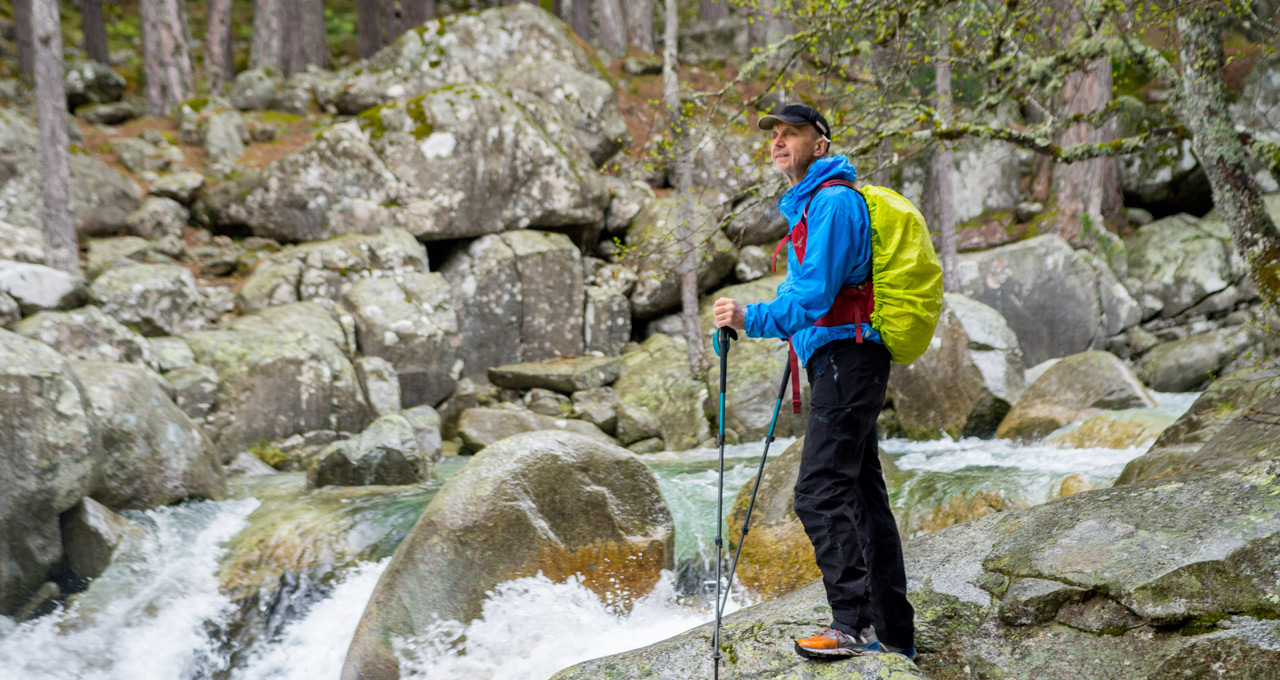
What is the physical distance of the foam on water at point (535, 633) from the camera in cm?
523

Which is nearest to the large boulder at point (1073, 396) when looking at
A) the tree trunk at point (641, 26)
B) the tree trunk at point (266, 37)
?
the tree trunk at point (641, 26)

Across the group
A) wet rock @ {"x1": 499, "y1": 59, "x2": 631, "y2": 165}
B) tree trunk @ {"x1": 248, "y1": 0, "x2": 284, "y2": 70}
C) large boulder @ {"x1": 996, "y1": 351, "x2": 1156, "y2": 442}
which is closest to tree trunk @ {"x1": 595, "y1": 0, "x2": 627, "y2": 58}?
wet rock @ {"x1": 499, "y1": 59, "x2": 631, "y2": 165}

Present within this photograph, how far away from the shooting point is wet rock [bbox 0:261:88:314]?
367 inches

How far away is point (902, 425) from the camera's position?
1129cm

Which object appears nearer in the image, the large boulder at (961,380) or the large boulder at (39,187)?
the large boulder at (961,380)

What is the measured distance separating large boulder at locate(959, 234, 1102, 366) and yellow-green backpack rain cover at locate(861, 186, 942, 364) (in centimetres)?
1265

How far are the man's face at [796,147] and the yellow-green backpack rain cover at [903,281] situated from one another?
0.38 metres

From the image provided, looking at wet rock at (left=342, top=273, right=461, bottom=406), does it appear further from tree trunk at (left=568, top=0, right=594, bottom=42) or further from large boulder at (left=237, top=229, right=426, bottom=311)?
tree trunk at (left=568, top=0, right=594, bottom=42)

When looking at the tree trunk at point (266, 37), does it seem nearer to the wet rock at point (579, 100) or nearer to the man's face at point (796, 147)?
the wet rock at point (579, 100)

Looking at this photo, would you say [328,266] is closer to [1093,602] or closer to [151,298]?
[151,298]

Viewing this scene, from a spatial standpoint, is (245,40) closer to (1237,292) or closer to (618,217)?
(618,217)

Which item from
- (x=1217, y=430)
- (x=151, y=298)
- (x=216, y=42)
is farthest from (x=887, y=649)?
(x=216, y=42)

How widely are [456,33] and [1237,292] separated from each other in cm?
1775

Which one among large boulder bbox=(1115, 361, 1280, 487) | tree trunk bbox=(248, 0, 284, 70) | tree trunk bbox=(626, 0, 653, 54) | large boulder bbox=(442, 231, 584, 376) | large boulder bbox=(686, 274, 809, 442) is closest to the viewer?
large boulder bbox=(1115, 361, 1280, 487)
